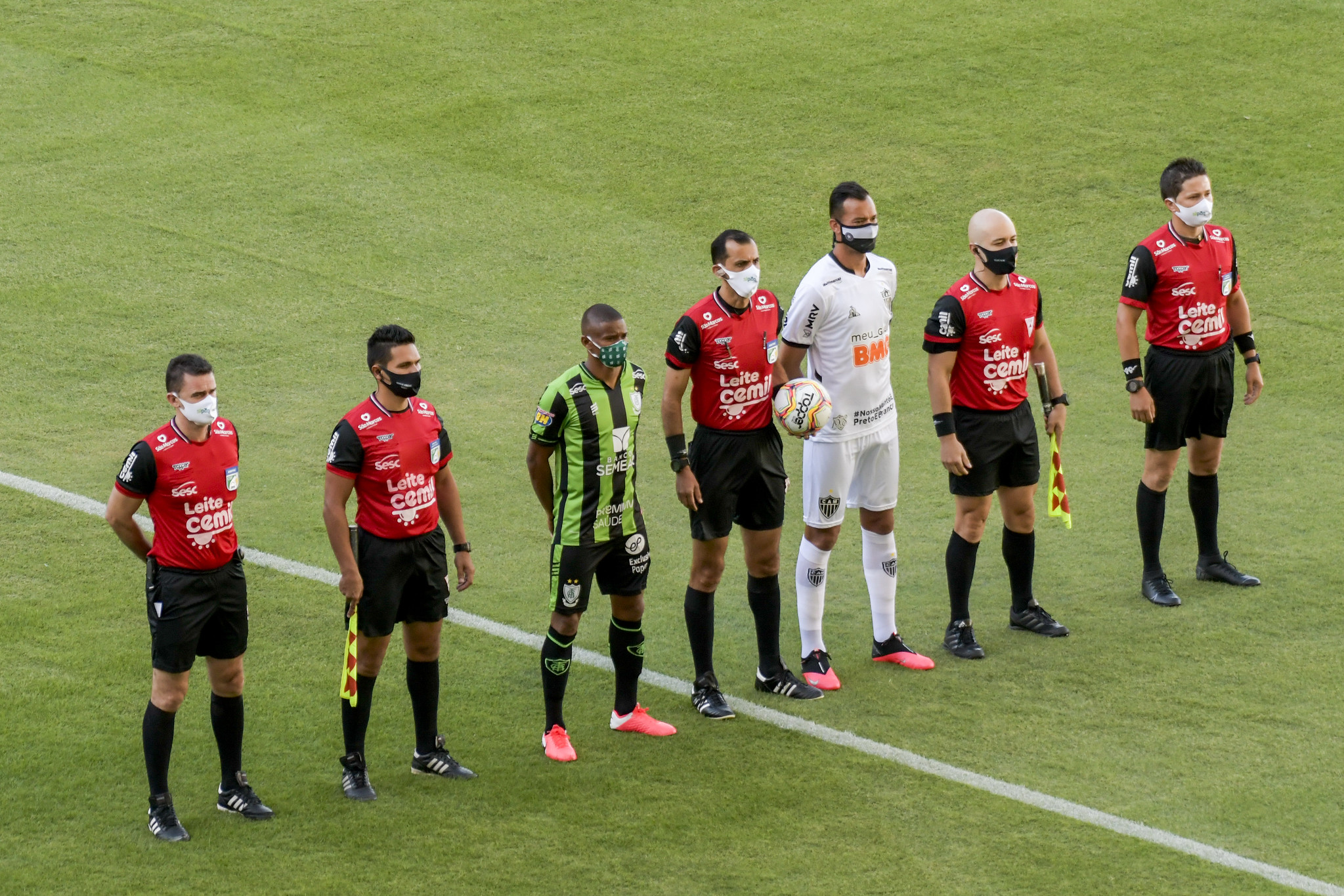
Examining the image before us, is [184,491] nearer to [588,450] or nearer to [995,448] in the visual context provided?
[588,450]

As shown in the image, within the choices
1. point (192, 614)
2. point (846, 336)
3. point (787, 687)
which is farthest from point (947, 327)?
point (192, 614)

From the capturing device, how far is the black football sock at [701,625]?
766cm

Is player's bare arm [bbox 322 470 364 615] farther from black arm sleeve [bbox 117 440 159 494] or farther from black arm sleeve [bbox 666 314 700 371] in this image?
black arm sleeve [bbox 666 314 700 371]

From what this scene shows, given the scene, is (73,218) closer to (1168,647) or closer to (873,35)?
(873,35)

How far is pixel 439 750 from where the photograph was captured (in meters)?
7.07

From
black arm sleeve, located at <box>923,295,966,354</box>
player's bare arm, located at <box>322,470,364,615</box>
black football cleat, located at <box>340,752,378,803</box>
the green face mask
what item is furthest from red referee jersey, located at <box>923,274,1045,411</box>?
black football cleat, located at <box>340,752,378,803</box>

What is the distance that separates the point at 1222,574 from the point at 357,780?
212 inches

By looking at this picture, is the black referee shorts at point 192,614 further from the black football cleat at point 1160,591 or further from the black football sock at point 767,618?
the black football cleat at point 1160,591

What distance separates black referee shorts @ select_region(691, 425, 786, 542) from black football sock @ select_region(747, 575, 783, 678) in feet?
1.10

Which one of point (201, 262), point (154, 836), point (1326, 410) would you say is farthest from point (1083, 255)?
point (154, 836)

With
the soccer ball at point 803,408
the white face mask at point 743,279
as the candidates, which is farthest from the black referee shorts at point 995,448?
the white face mask at point 743,279

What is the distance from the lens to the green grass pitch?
655cm

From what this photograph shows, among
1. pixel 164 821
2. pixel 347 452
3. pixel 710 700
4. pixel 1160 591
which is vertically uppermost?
pixel 347 452

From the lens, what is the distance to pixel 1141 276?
345 inches
